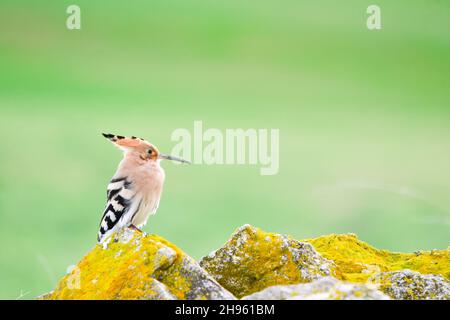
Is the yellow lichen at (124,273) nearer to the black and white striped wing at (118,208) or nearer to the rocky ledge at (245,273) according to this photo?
the rocky ledge at (245,273)

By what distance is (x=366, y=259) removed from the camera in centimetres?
466

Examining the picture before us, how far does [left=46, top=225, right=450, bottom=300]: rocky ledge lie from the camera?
3408 mm

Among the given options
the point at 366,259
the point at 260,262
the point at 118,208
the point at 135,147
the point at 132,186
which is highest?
the point at 135,147

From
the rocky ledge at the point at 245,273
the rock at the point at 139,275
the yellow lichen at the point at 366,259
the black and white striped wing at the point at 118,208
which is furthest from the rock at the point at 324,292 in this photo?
the black and white striped wing at the point at 118,208

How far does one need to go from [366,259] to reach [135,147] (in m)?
1.84

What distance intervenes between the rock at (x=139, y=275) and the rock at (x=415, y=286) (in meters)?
1.00

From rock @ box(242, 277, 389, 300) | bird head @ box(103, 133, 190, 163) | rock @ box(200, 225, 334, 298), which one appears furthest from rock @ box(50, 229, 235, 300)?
bird head @ box(103, 133, 190, 163)

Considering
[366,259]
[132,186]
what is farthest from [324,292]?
[132,186]

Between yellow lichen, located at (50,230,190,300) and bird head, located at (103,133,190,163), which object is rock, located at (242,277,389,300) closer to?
yellow lichen, located at (50,230,190,300)

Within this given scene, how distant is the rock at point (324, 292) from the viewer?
3.22m

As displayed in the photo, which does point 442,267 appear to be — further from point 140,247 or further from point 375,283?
point 140,247

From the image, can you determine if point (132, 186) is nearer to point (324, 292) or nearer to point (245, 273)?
point (245, 273)
